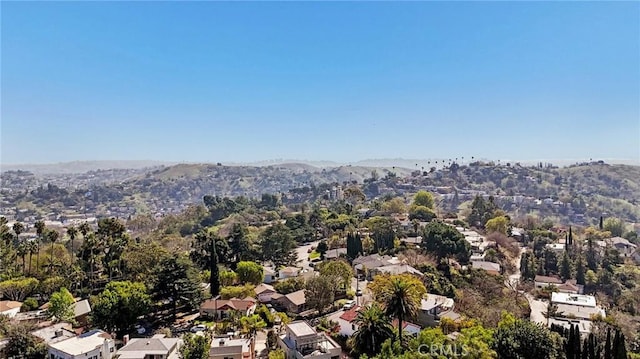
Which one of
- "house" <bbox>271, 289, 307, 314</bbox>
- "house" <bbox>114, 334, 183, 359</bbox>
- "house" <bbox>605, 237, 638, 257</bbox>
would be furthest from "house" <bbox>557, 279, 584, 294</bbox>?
"house" <bbox>114, 334, 183, 359</bbox>

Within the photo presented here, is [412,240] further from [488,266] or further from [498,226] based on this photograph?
[498,226]

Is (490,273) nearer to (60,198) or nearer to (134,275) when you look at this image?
(134,275)

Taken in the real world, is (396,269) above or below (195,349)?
below

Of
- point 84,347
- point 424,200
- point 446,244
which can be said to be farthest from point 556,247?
point 84,347

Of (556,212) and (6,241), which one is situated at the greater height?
(6,241)

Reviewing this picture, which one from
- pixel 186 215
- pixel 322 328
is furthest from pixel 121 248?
pixel 186 215

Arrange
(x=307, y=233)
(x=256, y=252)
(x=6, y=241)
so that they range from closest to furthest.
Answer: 1. (x=6, y=241)
2. (x=256, y=252)
3. (x=307, y=233)

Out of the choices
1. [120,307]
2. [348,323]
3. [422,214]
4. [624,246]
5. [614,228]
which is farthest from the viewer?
[422,214]

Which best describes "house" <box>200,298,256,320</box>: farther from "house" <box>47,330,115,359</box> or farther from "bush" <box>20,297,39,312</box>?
"bush" <box>20,297,39,312</box>
